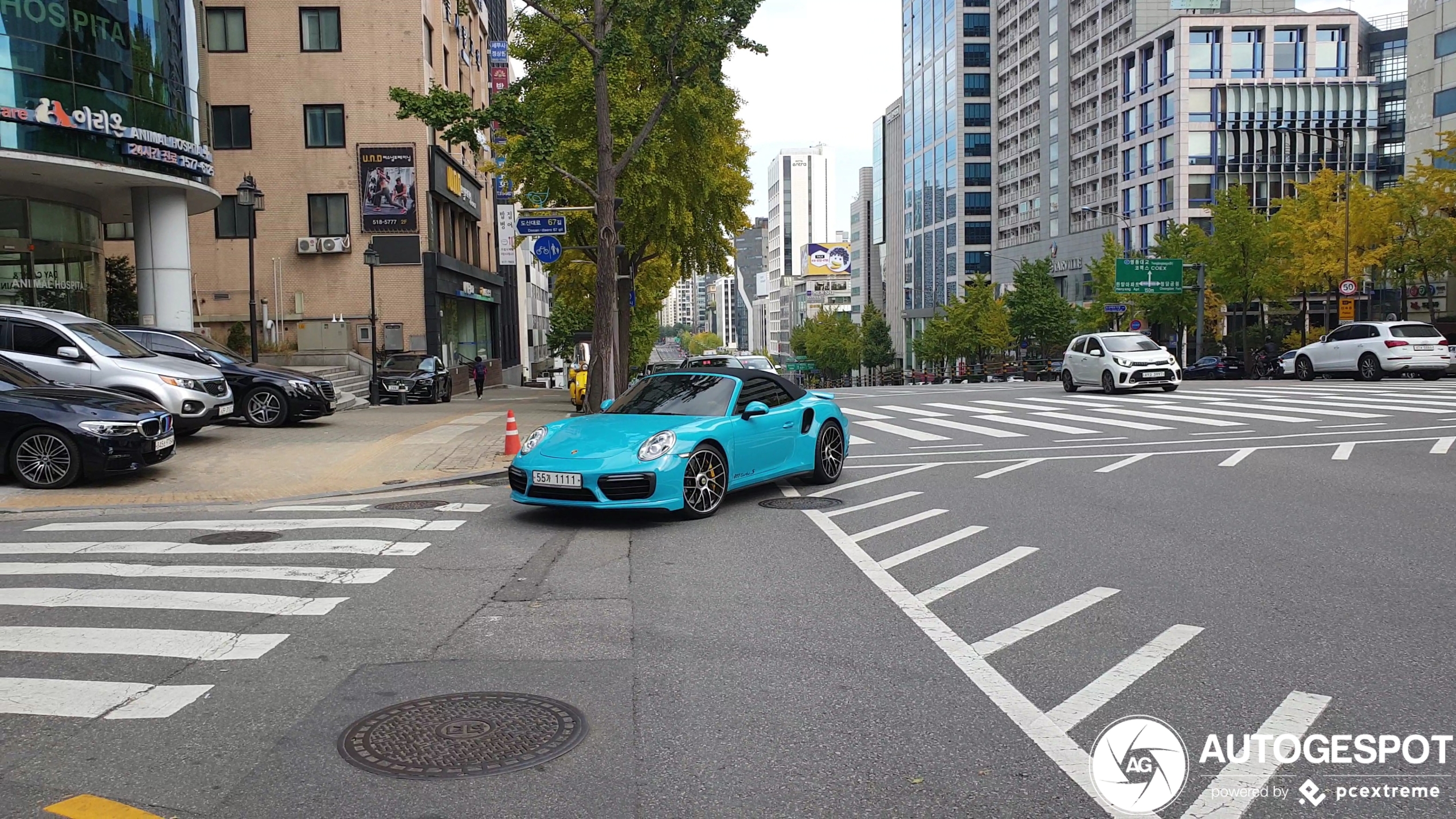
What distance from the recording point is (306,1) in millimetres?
38656

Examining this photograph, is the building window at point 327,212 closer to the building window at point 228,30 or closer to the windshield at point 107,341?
the building window at point 228,30

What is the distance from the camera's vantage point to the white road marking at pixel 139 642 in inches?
214

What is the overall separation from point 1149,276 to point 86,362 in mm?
48844

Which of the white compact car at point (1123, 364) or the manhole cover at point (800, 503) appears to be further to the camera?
the white compact car at point (1123, 364)

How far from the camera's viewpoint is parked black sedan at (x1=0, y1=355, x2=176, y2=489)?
11656 millimetres

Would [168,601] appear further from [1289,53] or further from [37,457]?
[1289,53]

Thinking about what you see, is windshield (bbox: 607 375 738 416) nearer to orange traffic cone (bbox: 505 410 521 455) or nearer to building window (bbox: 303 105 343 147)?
orange traffic cone (bbox: 505 410 521 455)

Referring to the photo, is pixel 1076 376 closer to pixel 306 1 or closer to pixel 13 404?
pixel 13 404

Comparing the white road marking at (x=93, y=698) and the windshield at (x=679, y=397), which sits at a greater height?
the windshield at (x=679, y=397)

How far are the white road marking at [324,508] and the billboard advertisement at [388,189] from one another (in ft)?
99.6

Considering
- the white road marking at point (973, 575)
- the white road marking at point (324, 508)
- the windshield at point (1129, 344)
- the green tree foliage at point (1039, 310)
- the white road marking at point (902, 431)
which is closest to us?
the white road marking at point (973, 575)

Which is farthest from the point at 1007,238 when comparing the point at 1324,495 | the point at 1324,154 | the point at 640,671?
the point at 640,671

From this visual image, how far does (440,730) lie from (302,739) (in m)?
0.53

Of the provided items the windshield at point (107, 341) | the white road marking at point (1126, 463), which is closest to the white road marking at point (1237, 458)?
the white road marking at point (1126, 463)
